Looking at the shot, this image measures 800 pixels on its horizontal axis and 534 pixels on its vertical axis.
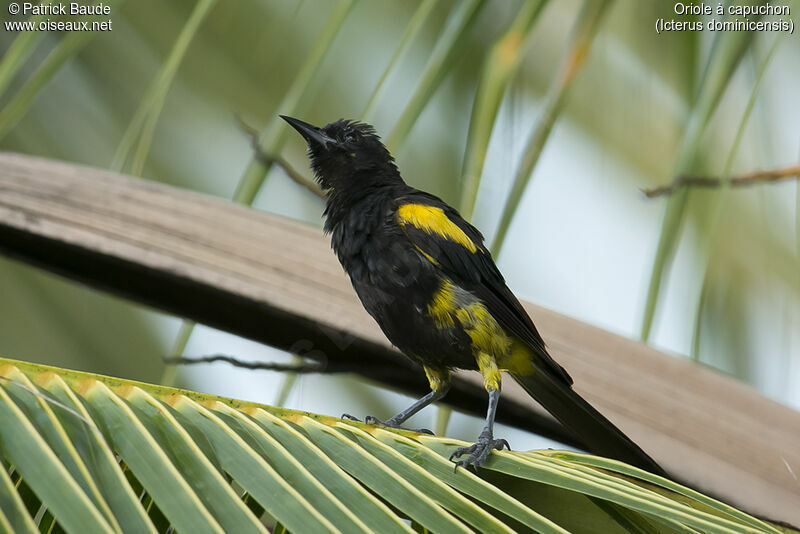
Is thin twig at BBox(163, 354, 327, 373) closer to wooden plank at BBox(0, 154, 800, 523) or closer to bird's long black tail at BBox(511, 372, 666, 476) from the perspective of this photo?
wooden plank at BBox(0, 154, 800, 523)

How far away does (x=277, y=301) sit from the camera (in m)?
1.44

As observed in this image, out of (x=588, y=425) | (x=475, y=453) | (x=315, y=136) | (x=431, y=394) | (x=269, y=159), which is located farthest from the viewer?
(x=315, y=136)

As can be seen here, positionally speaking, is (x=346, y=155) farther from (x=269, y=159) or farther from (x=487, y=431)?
(x=487, y=431)

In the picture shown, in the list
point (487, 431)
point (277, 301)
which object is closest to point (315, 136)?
point (277, 301)

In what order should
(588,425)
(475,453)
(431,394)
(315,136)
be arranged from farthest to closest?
(315,136) < (431,394) < (588,425) < (475,453)

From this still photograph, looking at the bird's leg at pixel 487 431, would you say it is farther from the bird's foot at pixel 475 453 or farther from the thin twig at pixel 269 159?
the thin twig at pixel 269 159

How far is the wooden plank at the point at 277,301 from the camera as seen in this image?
1.34m

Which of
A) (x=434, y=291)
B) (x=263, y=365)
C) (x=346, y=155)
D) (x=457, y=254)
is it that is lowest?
(x=263, y=365)

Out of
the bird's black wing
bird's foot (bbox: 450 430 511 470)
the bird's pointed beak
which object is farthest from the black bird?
bird's foot (bbox: 450 430 511 470)

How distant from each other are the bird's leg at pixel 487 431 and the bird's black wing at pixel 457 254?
0.33 feet

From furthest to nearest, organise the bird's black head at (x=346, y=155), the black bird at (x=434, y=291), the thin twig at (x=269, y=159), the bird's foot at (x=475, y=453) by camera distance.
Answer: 1. the bird's black head at (x=346, y=155)
2. the black bird at (x=434, y=291)
3. the thin twig at (x=269, y=159)
4. the bird's foot at (x=475, y=453)

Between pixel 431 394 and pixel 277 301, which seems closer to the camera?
pixel 277 301

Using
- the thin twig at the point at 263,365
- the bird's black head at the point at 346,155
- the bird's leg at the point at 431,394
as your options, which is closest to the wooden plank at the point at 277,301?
the thin twig at the point at 263,365

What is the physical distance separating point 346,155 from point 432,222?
0.43 metres
